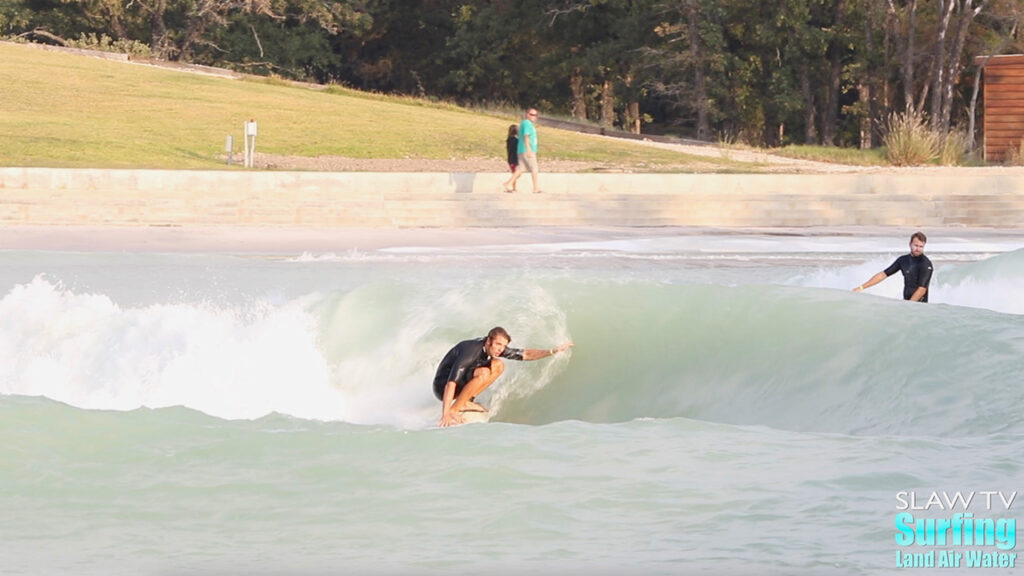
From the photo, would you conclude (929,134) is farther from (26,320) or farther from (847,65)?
(26,320)

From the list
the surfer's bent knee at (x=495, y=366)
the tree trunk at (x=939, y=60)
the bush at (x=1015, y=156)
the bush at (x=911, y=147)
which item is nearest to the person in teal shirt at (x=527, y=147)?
the bush at (x=911, y=147)

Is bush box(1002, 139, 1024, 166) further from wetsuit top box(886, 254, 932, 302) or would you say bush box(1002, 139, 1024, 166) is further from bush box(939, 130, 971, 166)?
wetsuit top box(886, 254, 932, 302)

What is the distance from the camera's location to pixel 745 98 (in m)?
43.5

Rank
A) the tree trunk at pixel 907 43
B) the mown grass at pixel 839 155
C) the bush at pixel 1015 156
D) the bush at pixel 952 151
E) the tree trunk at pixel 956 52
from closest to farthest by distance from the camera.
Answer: the bush at pixel 952 151
the bush at pixel 1015 156
the mown grass at pixel 839 155
the tree trunk at pixel 956 52
the tree trunk at pixel 907 43

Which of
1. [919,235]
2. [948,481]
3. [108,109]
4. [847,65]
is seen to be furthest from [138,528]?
[847,65]

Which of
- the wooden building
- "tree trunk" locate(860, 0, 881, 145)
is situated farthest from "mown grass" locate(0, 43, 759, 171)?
"tree trunk" locate(860, 0, 881, 145)

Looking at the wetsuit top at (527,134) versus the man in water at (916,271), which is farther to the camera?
the wetsuit top at (527,134)

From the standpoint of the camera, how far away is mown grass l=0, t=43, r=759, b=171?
31516 mm

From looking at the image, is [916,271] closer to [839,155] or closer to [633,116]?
[839,155]

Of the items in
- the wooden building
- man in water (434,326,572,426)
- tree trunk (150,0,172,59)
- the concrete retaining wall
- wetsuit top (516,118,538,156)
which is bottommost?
man in water (434,326,572,426)

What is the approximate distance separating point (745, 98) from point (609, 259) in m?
25.2

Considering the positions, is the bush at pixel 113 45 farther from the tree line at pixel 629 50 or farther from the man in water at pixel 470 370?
the man in water at pixel 470 370

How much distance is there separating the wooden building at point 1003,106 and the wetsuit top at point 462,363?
82.6 feet

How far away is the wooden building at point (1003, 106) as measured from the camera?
3388 cm
